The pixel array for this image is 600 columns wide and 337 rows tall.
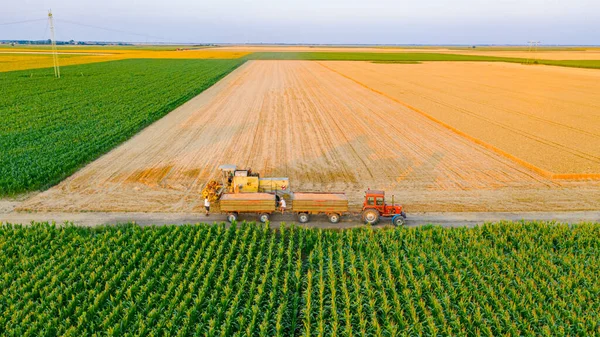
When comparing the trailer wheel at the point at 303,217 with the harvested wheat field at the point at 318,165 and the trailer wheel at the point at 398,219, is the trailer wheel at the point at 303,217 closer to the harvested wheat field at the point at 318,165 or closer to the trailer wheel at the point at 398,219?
the harvested wheat field at the point at 318,165

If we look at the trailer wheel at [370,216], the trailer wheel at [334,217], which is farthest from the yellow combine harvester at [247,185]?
the trailer wheel at [370,216]

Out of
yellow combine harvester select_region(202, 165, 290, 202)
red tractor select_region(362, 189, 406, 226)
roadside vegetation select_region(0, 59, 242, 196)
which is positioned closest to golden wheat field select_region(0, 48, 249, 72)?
roadside vegetation select_region(0, 59, 242, 196)

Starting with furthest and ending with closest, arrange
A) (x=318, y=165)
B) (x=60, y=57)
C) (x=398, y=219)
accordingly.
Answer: (x=60, y=57) → (x=318, y=165) → (x=398, y=219)

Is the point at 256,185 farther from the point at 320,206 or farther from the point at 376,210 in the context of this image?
the point at 376,210

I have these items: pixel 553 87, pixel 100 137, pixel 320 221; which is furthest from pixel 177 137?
pixel 553 87

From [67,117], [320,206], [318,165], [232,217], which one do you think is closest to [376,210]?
[320,206]

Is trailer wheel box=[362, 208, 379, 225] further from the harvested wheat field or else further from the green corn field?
the harvested wheat field
